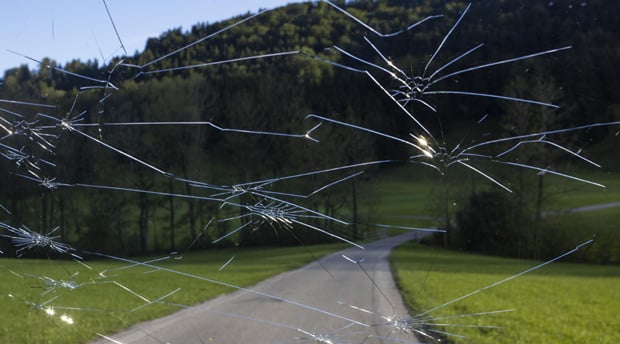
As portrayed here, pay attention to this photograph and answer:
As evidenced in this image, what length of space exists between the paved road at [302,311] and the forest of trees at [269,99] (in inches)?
5.5

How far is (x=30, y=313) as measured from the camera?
198 centimetres

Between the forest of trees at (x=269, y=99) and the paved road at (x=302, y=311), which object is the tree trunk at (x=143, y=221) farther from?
the paved road at (x=302, y=311)

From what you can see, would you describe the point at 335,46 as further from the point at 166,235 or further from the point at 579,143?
the point at 166,235

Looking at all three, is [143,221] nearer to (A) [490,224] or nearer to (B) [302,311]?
(B) [302,311]

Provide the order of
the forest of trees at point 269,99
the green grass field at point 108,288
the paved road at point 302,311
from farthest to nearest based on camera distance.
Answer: the green grass field at point 108,288 → the paved road at point 302,311 → the forest of trees at point 269,99

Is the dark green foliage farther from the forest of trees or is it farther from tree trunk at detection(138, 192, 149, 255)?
tree trunk at detection(138, 192, 149, 255)

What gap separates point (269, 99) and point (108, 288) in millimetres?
877

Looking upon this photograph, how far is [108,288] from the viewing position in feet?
6.11

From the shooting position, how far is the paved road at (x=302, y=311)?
5.03ft

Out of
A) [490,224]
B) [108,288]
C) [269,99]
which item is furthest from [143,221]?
→ [490,224]

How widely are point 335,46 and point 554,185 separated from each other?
665 millimetres

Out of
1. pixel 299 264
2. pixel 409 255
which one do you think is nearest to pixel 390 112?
pixel 409 255

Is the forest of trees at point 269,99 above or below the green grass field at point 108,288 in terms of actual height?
above

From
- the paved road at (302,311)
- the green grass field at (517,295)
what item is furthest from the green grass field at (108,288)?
the green grass field at (517,295)
